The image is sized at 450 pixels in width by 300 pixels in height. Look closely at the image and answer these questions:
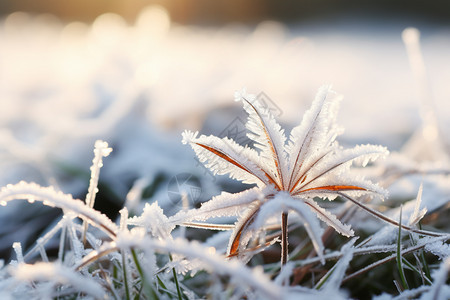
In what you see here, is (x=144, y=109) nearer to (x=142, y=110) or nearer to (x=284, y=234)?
(x=142, y=110)

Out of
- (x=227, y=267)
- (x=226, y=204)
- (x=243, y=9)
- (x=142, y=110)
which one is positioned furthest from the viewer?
(x=243, y=9)

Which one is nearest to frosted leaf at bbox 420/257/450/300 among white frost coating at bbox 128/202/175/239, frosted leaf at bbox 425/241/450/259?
frosted leaf at bbox 425/241/450/259

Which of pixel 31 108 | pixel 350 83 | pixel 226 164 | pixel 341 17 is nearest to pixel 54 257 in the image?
pixel 226 164

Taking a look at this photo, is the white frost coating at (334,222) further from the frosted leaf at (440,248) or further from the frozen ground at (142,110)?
the frozen ground at (142,110)

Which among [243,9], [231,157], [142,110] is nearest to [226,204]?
[231,157]

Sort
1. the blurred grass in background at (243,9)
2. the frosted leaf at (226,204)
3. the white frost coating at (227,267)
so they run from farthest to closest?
the blurred grass in background at (243,9)
the frosted leaf at (226,204)
the white frost coating at (227,267)

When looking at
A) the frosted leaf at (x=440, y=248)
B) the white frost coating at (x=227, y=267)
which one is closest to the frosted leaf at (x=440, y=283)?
the frosted leaf at (x=440, y=248)

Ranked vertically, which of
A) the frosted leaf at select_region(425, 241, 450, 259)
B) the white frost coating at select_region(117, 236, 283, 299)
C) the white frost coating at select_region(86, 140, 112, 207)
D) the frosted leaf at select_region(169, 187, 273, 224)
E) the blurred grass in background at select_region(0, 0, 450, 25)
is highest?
the blurred grass in background at select_region(0, 0, 450, 25)

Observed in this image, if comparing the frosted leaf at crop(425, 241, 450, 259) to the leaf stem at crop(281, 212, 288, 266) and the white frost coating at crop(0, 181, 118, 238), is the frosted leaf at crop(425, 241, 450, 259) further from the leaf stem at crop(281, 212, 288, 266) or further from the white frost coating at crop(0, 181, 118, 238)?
the white frost coating at crop(0, 181, 118, 238)

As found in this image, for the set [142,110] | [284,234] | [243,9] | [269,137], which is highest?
[243,9]
